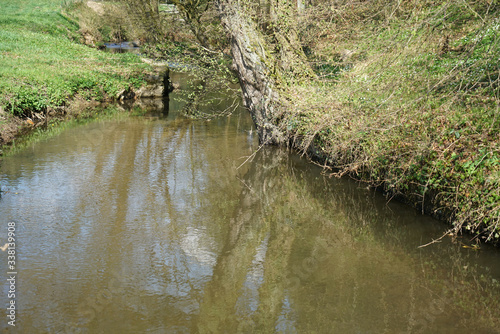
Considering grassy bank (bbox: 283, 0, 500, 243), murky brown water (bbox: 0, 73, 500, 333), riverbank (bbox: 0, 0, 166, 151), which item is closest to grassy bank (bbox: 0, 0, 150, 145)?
riverbank (bbox: 0, 0, 166, 151)

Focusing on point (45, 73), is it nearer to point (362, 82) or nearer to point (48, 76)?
point (48, 76)

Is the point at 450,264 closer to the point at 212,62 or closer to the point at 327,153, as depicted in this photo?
the point at 327,153

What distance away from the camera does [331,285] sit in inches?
249

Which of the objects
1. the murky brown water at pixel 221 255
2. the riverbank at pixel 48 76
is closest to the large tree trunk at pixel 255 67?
the murky brown water at pixel 221 255

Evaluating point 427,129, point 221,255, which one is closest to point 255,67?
point 427,129

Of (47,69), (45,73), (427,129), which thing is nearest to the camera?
(427,129)

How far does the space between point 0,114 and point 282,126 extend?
24.6 feet

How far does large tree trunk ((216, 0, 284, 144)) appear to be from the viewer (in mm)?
12266

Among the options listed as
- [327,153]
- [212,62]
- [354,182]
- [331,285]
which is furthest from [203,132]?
[331,285]

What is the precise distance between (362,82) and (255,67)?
10.4 feet

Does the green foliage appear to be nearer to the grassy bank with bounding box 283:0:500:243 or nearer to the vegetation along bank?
the vegetation along bank

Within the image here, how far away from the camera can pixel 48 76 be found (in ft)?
52.6

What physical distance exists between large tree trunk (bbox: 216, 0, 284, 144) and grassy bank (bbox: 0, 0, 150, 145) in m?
6.31

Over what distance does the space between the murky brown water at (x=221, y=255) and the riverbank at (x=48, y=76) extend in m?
3.42
